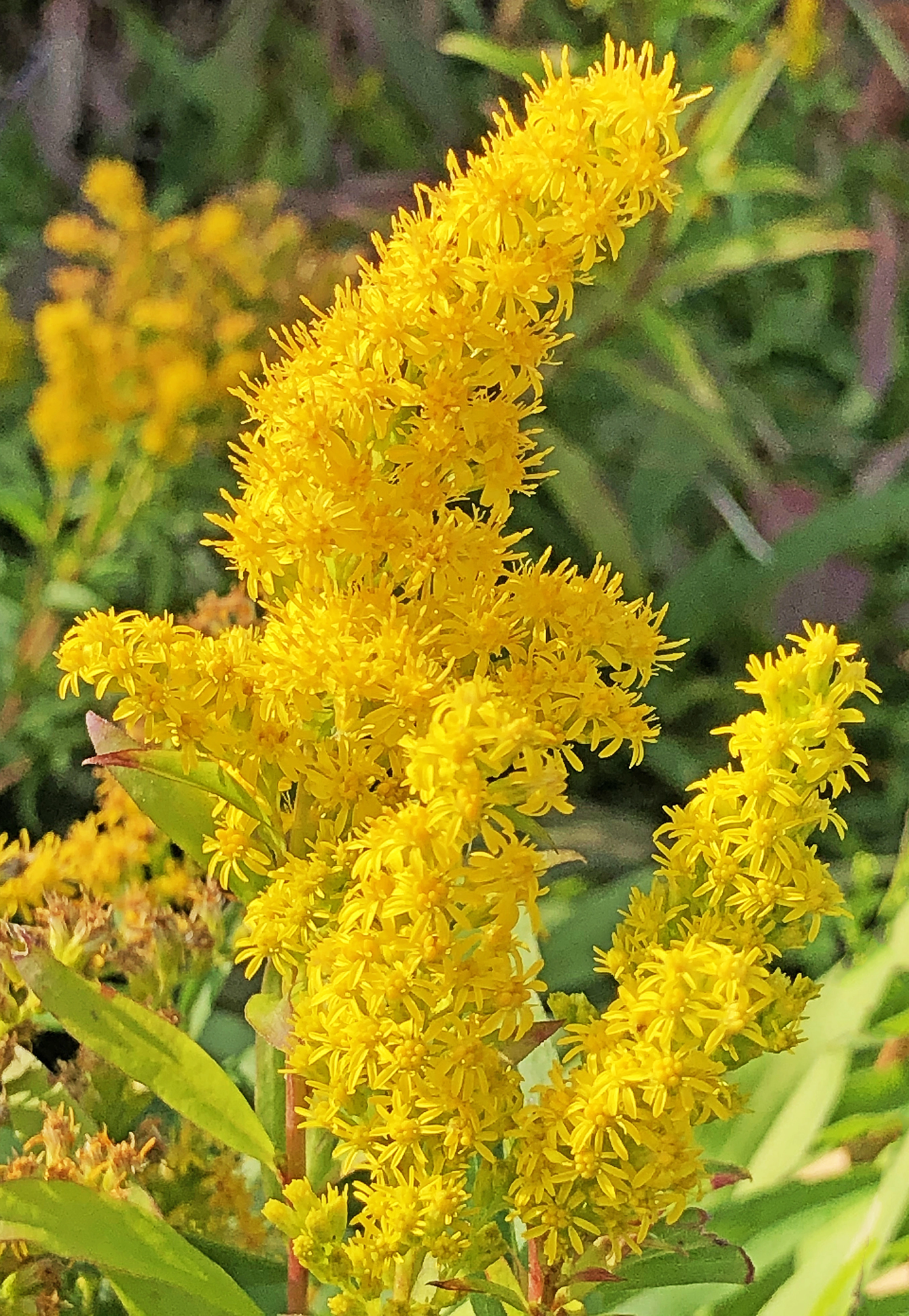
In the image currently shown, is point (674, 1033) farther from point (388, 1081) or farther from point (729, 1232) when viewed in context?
point (729, 1232)

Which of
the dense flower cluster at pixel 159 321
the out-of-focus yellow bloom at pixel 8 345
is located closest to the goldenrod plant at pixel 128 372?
the dense flower cluster at pixel 159 321

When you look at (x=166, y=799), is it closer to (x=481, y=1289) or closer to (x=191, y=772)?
(x=191, y=772)

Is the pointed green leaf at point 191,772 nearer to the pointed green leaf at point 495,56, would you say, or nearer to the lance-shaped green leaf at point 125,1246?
the lance-shaped green leaf at point 125,1246

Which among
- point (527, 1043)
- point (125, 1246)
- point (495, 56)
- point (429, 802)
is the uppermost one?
point (495, 56)

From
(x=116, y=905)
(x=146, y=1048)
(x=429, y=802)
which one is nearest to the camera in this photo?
(x=429, y=802)

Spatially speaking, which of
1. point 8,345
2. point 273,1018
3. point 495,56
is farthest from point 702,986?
point 8,345

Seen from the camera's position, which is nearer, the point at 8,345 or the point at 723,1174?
the point at 723,1174

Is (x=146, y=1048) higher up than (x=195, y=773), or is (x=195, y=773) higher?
(x=195, y=773)

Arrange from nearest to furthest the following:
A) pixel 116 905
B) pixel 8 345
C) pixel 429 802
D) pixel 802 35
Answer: pixel 429 802 → pixel 116 905 → pixel 8 345 → pixel 802 35
